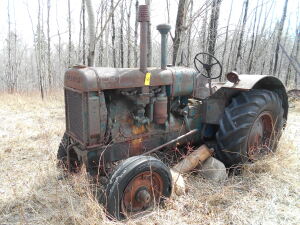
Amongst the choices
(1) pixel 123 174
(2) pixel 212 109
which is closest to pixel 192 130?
(2) pixel 212 109

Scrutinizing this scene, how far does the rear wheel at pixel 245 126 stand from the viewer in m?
2.92

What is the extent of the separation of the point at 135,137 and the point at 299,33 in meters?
21.7

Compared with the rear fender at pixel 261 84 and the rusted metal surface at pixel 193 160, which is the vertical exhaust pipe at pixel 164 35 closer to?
the rear fender at pixel 261 84

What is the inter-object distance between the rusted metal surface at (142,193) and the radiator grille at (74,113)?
2.44 ft

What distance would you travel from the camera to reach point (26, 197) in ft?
8.70

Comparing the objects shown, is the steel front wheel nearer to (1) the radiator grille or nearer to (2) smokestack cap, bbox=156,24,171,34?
(1) the radiator grille

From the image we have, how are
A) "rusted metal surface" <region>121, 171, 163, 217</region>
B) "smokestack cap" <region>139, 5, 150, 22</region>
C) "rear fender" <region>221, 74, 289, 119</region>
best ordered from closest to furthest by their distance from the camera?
"rusted metal surface" <region>121, 171, 163, 217</region> → "smokestack cap" <region>139, 5, 150, 22</region> → "rear fender" <region>221, 74, 289, 119</region>

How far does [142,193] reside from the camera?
7.32 feet

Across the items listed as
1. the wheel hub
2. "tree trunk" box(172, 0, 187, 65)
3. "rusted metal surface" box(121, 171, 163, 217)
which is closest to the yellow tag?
"rusted metal surface" box(121, 171, 163, 217)

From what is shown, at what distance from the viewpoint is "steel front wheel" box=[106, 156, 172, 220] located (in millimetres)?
2102

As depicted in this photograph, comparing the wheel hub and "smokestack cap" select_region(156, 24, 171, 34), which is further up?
"smokestack cap" select_region(156, 24, 171, 34)

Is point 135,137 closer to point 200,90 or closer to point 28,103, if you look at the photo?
point 200,90

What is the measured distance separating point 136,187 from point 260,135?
1.90 meters

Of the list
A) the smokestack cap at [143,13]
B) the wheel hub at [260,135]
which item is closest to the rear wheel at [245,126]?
the wheel hub at [260,135]
